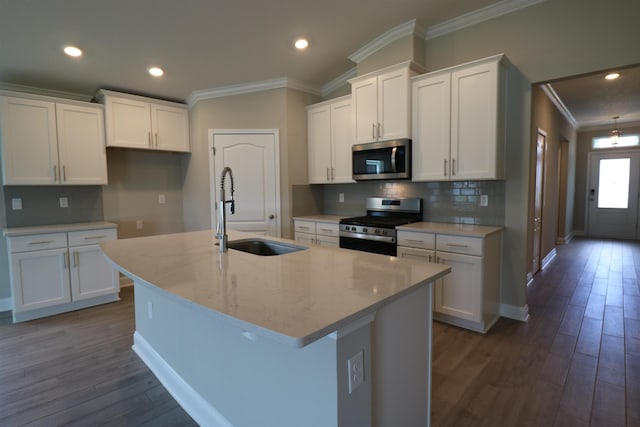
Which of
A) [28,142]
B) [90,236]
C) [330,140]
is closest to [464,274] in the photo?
[330,140]

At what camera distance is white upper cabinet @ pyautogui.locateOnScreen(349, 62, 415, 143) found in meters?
3.16

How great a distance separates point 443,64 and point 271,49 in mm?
1757

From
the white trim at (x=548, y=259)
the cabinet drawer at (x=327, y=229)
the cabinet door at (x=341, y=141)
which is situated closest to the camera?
the cabinet drawer at (x=327, y=229)

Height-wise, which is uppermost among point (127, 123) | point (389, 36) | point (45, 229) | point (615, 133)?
point (389, 36)

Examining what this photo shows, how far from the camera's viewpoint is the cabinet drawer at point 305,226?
158 inches

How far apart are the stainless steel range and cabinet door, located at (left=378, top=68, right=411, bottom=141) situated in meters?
0.80

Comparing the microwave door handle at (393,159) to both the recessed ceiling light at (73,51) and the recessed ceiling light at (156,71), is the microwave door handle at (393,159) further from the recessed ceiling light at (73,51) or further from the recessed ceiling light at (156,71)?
the recessed ceiling light at (73,51)

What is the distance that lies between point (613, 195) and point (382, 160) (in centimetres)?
698

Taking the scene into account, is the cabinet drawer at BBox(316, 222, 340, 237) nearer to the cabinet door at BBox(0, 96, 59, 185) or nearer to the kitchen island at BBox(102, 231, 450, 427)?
the kitchen island at BBox(102, 231, 450, 427)

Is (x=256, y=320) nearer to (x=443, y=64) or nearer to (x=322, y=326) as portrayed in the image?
(x=322, y=326)

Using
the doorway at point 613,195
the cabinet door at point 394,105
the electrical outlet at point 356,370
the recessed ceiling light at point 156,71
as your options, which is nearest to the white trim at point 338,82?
the cabinet door at point 394,105

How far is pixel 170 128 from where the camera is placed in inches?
167

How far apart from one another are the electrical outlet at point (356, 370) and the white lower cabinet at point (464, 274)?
1.96 metres

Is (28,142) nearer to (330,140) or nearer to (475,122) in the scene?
(330,140)
